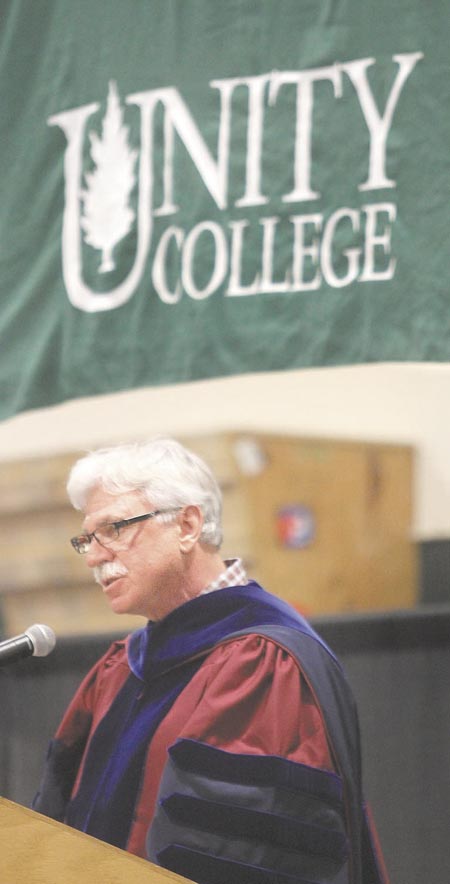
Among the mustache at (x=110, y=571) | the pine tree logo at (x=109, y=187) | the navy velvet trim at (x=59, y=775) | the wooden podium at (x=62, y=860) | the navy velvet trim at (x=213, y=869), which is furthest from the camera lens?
the pine tree logo at (x=109, y=187)

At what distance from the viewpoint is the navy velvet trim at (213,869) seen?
220 cm

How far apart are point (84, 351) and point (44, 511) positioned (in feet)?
2.31

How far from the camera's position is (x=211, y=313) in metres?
3.25

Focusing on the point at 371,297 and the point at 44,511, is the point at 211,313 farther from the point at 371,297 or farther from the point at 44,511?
the point at 44,511

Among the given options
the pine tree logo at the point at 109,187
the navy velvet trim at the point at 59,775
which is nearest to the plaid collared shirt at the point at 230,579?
the navy velvet trim at the point at 59,775

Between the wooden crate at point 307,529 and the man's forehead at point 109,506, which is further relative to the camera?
the wooden crate at point 307,529

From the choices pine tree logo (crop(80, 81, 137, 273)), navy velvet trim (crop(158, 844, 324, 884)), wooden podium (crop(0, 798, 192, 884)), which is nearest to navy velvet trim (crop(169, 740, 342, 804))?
navy velvet trim (crop(158, 844, 324, 884))

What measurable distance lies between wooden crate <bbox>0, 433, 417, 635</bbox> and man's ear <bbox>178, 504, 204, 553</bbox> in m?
0.80

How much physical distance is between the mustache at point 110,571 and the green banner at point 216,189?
32.3 inches

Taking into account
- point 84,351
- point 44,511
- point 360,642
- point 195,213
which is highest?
point 195,213

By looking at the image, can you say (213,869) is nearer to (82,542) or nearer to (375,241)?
(82,542)

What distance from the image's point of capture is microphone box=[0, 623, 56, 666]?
1990 millimetres

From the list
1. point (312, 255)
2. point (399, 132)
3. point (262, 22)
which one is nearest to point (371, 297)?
point (312, 255)

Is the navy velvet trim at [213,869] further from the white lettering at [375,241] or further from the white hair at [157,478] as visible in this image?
the white lettering at [375,241]
